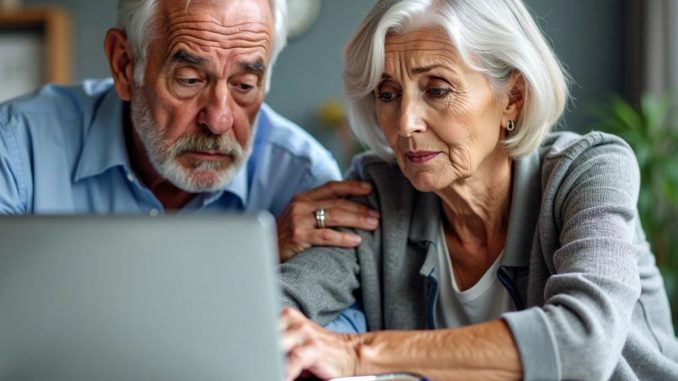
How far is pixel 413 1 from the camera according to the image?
169cm

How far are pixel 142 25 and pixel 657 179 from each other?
2.36 metres

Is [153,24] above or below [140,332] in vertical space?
above

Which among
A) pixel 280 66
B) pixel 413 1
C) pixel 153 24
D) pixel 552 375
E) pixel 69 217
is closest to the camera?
pixel 69 217

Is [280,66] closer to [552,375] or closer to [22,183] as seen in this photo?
[22,183]

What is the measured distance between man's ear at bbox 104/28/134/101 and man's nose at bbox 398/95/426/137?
763 millimetres

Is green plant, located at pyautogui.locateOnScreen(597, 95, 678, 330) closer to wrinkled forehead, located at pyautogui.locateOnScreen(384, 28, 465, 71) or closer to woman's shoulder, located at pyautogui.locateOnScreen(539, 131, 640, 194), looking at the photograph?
woman's shoulder, located at pyautogui.locateOnScreen(539, 131, 640, 194)

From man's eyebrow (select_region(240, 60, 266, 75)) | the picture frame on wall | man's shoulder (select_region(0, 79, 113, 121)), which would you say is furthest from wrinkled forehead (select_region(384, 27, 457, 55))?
the picture frame on wall

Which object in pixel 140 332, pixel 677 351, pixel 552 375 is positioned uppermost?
pixel 140 332

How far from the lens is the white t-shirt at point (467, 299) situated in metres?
1.81

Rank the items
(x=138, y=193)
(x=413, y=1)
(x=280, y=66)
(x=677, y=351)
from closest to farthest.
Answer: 1. (x=413, y=1)
2. (x=677, y=351)
3. (x=138, y=193)
4. (x=280, y=66)

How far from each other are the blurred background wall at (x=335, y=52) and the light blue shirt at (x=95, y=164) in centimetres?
233

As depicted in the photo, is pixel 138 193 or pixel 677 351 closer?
pixel 677 351

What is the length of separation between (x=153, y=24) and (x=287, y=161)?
18.7 inches

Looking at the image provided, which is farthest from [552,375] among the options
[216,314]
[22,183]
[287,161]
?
[22,183]
